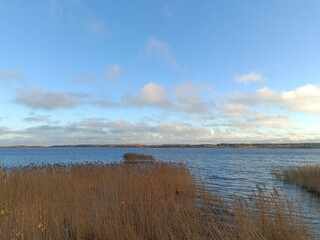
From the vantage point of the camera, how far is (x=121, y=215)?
7.20m

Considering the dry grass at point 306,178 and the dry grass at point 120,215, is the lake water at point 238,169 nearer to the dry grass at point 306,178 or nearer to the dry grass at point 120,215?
the dry grass at point 306,178

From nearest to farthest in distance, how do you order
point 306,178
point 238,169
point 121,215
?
1. point 121,215
2. point 306,178
3. point 238,169

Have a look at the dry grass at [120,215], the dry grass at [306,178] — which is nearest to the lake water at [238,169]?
the dry grass at [306,178]

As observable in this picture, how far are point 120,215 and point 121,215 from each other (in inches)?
1.0

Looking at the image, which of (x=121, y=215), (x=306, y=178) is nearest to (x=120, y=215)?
(x=121, y=215)

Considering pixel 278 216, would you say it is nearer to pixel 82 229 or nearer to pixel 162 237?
pixel 162 237

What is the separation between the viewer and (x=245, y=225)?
5883 millimetres

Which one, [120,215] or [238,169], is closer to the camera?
[120,215]

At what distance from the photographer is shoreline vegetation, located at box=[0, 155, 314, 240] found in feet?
19.6

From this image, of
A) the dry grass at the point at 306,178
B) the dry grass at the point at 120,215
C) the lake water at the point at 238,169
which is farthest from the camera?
the dry grass at the point at 306,178

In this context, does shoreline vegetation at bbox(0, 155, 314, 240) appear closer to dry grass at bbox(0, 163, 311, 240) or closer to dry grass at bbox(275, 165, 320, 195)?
dry grass at bbox(0, 163, 311, 240)

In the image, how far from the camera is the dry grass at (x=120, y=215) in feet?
19.6

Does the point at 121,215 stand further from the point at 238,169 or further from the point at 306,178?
the point at 238,169

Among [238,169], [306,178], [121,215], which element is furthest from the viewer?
[238,169]
